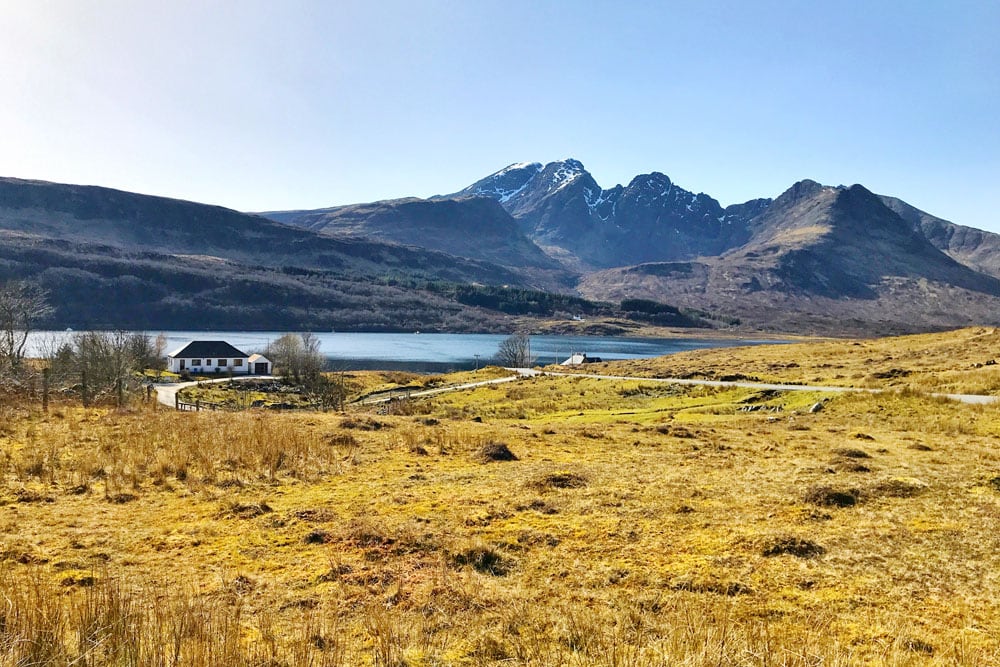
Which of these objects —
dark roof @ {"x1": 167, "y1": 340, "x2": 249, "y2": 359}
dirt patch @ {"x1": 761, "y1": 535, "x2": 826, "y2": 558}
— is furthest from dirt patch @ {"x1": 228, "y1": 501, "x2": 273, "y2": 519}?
dark roof @ {"x1": 167, "y1": 340, "x2": 249, "y2": 359}

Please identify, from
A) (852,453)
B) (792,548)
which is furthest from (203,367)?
(792,548)

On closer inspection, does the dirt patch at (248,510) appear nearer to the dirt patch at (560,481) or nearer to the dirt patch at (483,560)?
the dirt patch at (483,560)

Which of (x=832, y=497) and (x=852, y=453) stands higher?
(x=832, y=497)

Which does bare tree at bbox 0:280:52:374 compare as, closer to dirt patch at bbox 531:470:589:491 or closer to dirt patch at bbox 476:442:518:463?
dirt patch at bbox 476:442:518:463

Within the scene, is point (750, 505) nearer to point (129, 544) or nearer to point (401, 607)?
point (401, 607)

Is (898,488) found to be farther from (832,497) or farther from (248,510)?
(248,510)

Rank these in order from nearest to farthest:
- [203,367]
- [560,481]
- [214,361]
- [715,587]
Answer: [715,587], [560,481], [203,367], [214,361]

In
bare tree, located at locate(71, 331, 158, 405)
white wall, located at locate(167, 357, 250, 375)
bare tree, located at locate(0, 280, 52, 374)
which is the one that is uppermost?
bare tree, located at locate(0, 280, 52, 374)

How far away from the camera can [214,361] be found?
109188 millimetres

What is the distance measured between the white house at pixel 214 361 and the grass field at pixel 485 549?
96.3 metres

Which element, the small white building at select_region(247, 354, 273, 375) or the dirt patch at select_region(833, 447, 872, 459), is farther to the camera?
the small white building at select_region(247, 354, 273, 375)

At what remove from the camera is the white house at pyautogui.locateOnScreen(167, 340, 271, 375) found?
10794cm

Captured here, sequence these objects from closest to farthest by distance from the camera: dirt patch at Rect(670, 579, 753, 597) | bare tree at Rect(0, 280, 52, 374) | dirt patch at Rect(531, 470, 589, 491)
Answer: dirt patch at Rect(670, 579, 753, 597) < dirt patch at Rect(531, 470, 589, 491) < bare tree at Rect(0, 280, 52, 374)

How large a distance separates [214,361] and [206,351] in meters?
2.58
